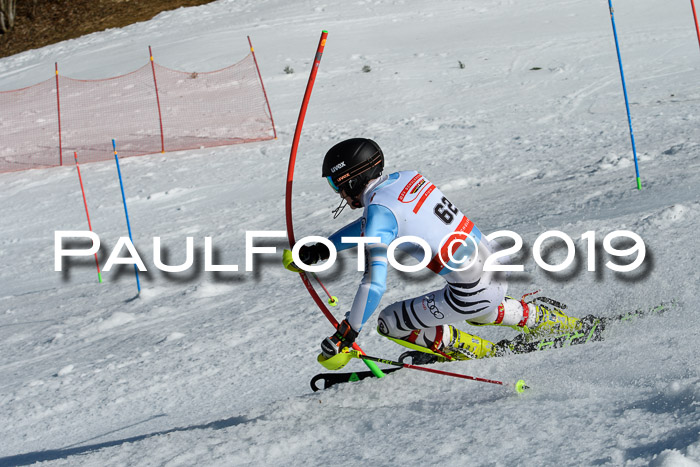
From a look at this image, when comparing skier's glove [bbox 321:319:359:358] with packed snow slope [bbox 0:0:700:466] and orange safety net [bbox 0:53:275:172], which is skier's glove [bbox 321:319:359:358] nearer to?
packed snow slope [bbox 0:0:700:466]

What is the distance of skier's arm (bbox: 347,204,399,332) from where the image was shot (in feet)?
13.7

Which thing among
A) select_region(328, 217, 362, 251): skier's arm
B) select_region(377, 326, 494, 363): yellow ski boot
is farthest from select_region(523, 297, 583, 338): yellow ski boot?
select_region(328, 217, 362, 251): skier's arm

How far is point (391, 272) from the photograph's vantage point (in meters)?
7.83

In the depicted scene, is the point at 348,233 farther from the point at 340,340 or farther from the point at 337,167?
the point at 340,340

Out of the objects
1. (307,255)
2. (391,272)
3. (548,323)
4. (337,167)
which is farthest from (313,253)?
(391,272)

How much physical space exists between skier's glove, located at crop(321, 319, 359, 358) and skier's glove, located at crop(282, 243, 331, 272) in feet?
2.56

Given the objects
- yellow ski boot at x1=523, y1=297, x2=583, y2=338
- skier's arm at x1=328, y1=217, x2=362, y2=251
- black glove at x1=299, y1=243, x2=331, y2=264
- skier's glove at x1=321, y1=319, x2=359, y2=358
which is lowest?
yellow ski boot at x1=523, y1=297, x2=583, y2=338

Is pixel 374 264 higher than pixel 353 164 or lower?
lower

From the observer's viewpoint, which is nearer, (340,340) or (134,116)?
(340,340)

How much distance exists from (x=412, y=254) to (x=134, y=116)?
47.1 feet

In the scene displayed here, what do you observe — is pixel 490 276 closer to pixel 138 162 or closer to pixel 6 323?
pixel 6 323

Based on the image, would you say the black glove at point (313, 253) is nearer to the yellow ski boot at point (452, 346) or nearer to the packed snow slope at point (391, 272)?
the yellow ski boot at point (452, 346)

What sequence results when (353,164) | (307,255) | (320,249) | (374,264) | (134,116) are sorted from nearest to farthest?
1. (374,264)
2. (353,164)
3. (307,255)
4. (320,249)
5. (134,116)

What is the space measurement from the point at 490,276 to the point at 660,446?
163 cm
